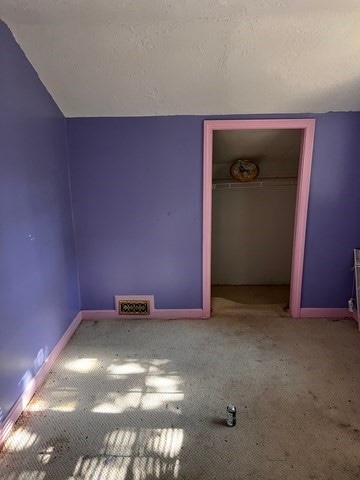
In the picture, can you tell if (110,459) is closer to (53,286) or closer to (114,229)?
(53,286)


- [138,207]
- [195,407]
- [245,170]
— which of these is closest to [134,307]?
[138,207]

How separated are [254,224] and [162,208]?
4.58 feet

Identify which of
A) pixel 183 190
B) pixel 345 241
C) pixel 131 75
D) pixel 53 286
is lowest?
pixel 53 286

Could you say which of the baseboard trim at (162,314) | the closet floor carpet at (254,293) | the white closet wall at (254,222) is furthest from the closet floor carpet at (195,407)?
the white closet wall at (254,222)

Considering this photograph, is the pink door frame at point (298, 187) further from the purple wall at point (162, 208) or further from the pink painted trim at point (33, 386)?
the pink painted trim at point (33, 386)

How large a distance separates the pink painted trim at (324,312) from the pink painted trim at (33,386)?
2.00 meters

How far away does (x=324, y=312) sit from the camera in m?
2.74

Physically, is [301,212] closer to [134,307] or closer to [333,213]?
[333,213]

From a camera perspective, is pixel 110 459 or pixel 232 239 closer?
pixel 110 459

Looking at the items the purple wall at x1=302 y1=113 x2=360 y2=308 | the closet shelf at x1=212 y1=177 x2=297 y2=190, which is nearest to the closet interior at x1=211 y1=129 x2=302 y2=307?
the closet shelf at x1=212 y1=177 x2=297 y2=190

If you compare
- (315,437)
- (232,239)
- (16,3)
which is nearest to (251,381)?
(315,437)

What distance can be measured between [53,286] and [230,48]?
193 cm

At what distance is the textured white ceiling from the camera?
5.10ft

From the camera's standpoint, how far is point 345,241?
8.58 ft
